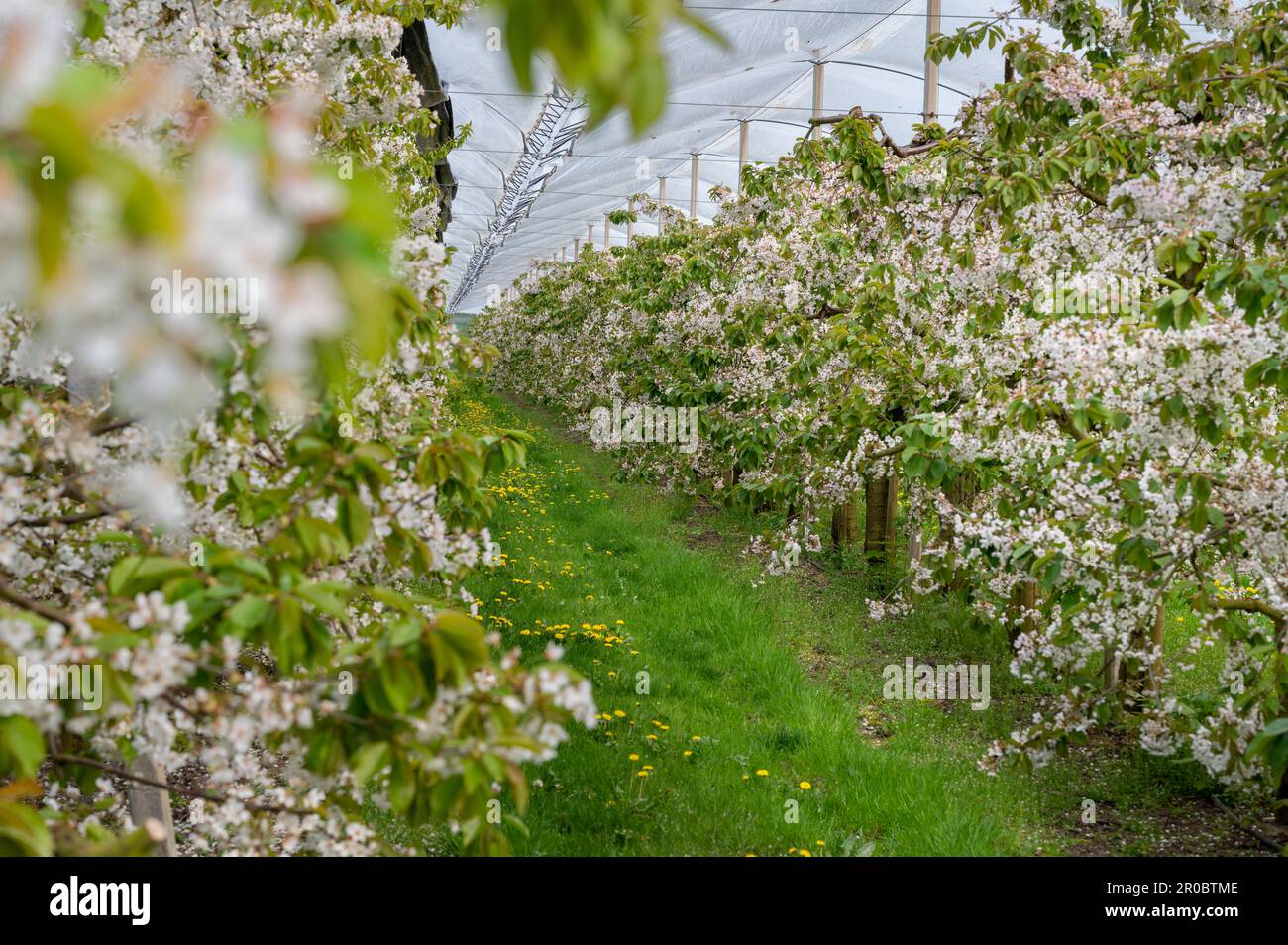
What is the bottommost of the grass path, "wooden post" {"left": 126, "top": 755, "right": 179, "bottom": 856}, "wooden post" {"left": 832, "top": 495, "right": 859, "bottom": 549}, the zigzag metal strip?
the grass path

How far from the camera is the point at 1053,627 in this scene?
Result: 422 cm

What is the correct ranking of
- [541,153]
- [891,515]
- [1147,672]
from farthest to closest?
[541,153] < [891,515] < [1147,672]

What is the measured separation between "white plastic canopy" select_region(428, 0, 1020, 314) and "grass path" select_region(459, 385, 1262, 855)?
3843mm

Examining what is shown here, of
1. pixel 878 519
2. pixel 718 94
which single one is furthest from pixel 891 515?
pixel 718 94

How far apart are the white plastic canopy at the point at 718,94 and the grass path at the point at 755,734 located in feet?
12.6

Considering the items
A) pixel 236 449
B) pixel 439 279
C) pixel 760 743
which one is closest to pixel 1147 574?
pixel 760 743

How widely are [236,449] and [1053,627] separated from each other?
349cm

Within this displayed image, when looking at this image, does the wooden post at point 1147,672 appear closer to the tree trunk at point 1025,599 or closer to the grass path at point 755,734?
the grass path at point 755,734

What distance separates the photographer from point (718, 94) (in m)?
13.3

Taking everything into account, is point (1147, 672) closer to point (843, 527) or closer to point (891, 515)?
point (891, 515)

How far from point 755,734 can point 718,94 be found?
1033 cm

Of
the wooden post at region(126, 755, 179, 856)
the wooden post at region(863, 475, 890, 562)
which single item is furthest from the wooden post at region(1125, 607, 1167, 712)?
the wooden post at region(126, 755, 179, 856)

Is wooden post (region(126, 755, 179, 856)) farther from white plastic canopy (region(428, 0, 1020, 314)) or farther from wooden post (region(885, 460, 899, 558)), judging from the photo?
wooden post (region(885, 460, 899, 558))

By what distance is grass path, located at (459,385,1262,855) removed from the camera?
4461mm
